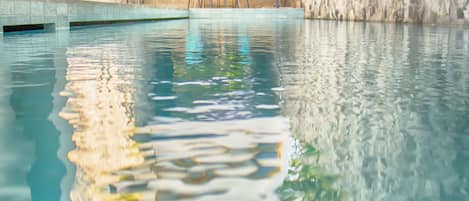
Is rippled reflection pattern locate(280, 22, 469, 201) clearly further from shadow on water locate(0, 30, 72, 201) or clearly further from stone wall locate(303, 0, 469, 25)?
stone wall locate(303, 0, 469, 25)

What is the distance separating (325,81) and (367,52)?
1414 mm

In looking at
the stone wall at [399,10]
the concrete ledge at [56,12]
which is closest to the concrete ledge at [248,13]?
the stone wall at [399,10]

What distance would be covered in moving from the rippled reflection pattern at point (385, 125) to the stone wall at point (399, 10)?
5.44m

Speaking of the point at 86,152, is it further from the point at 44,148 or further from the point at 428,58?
Answer: the point at 428,58

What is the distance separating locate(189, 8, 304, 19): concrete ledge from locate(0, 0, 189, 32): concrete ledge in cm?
550

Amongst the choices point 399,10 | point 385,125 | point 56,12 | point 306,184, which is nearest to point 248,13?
point 399,10

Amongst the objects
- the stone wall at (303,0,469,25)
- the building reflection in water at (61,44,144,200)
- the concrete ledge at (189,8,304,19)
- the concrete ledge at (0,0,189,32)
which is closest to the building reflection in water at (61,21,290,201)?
the building reflection in water at (61,44,144,200)

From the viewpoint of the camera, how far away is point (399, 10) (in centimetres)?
887

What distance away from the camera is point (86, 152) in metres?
1.06

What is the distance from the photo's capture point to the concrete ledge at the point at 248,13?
14833 millimetres

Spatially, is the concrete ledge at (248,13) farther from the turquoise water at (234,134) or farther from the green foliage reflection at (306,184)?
the green foliage reflection at (306,184)

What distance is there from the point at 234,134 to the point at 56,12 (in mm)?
5706

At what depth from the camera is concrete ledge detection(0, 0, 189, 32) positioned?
5258 millimetres

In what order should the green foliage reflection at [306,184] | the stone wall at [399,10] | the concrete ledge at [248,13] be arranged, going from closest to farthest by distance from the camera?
the green foliage reflection at [306,184]
the stone wall at [399,10]
the concrete ledge at [248,13]
